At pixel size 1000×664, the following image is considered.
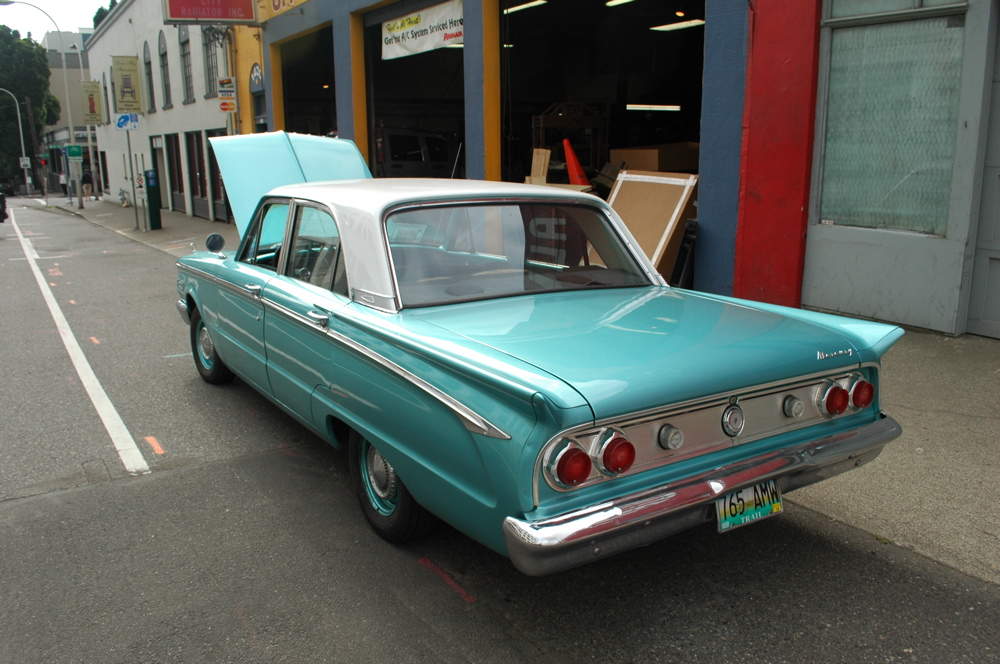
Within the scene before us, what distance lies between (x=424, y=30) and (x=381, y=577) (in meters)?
10.9

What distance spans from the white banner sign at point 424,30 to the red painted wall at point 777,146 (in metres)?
5.67

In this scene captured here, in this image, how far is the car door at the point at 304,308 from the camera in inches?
153

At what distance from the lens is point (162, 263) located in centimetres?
1509

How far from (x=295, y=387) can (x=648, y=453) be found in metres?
2.16

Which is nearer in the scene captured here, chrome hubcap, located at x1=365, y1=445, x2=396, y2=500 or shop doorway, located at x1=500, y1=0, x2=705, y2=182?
chrome hubcap, located at x1=365, y1=445, x2=396, y2=500

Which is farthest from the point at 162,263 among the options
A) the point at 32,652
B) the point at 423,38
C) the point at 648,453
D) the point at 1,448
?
the point at 648,453

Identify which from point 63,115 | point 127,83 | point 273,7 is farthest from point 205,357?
point 63,115

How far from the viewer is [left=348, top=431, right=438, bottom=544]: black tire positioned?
350cm

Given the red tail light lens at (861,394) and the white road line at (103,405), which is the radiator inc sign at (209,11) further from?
the red tail light lens at (861,394)

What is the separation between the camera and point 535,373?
267cm

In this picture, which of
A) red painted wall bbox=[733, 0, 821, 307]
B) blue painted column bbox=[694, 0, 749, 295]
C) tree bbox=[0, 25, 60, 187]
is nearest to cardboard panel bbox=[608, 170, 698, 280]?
blue painted column bbox=[694, 0, 749, 295]

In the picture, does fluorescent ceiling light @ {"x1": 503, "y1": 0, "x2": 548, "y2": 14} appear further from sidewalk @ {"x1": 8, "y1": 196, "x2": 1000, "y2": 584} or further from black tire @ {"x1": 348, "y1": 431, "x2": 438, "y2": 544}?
black tire @ {"x1": 348, "y1": 431, "x2": 438, "y2": 544}

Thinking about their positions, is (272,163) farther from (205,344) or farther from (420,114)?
(420,114)

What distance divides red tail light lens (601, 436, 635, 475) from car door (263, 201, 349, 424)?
1.56m
